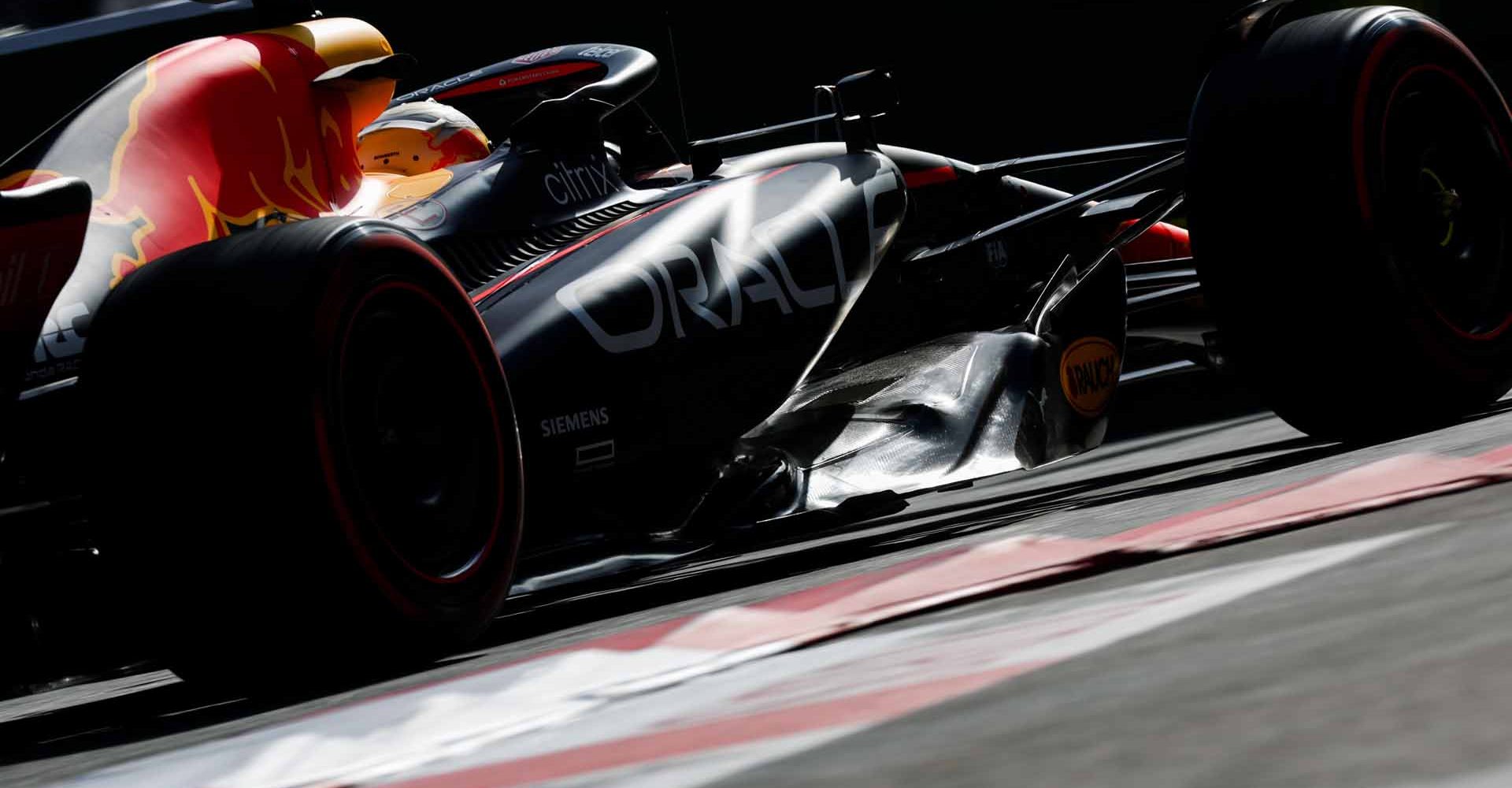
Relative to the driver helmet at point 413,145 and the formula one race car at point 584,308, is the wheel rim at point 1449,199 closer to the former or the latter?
the formula one race car at point 584,308

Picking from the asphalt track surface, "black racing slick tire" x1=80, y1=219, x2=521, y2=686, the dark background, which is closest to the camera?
the asphalt track surface

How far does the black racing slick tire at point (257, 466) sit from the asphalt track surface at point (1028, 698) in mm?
104

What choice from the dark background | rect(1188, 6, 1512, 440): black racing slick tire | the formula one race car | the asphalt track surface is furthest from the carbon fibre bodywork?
the dark background

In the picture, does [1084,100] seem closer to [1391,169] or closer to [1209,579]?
[1391,169]

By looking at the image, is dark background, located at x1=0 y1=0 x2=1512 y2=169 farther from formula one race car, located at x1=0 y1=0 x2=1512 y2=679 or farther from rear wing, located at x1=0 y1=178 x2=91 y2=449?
rear wing, located at x1=0 y1=178 x2=91 y2=449

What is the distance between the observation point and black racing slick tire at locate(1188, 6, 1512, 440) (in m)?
4.13

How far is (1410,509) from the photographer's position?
276cm

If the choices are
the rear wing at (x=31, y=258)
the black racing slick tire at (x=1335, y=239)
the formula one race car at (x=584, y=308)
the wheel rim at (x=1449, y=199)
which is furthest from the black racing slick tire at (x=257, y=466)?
the wheel rim at (x=1449, y=199)

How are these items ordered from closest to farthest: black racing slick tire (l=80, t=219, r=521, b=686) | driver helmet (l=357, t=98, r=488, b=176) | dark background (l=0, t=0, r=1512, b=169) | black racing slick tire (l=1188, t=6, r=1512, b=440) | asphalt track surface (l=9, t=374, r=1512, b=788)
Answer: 1. asphalt track surface (l=9, t=374, r=1512, b=788)
2. black racing slick tire (l=80, t=219, r=521, b=686)
3. black racing slick tire (l=1188, t=6, r=1512, b=440)
4. driver helmet (l=357, t=98, r=488, b=176)
5. dark background (l=0, t=0, r=1512, b=169)

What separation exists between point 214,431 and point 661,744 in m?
1.32

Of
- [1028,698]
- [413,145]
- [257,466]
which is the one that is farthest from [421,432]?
[413,145]

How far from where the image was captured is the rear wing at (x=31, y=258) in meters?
3.34

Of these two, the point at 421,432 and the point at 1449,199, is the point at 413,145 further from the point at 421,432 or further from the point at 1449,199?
the point at 1449,199

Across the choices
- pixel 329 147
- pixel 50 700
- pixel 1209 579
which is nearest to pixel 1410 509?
pixel 1209 579
